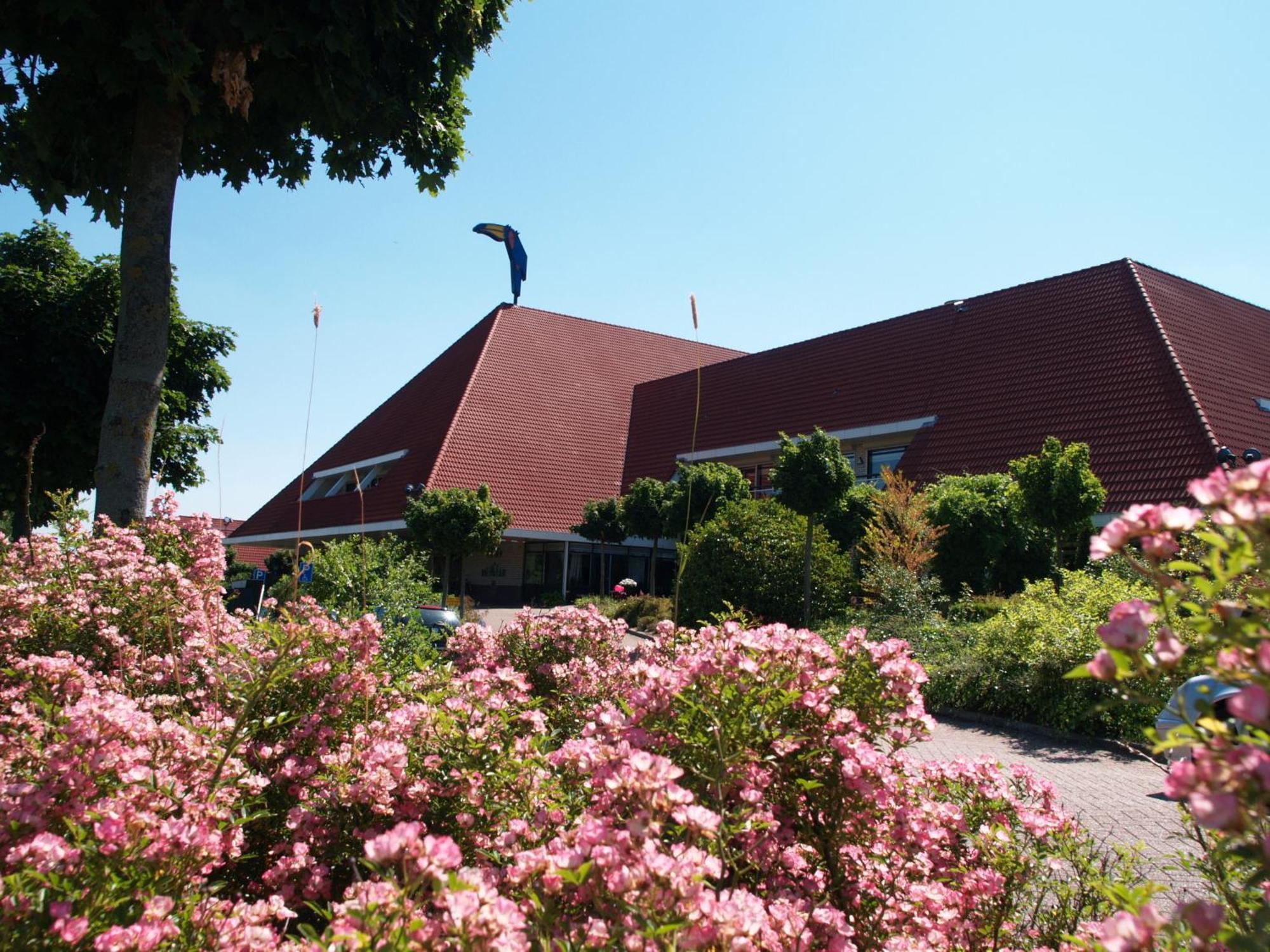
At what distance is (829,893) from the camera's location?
2150 millimetres

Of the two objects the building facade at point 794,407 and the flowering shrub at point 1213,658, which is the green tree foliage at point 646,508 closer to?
the building facade at point 794,407

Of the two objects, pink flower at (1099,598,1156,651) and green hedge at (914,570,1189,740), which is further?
green hedge at (914,570,1189,740)

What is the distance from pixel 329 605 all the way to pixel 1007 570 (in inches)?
573

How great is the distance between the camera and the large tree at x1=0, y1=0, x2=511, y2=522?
19.8 ft

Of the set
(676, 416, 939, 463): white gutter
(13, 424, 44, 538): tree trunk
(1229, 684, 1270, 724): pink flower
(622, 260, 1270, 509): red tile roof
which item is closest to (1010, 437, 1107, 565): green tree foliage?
(622, 260, 1270, 509): red tile roof

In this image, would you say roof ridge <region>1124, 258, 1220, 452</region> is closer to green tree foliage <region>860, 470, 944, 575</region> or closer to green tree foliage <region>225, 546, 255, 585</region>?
green tree foliage <region>860, 470, 944, 575</region>

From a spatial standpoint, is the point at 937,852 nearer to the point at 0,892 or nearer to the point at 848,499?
the point at 0,892

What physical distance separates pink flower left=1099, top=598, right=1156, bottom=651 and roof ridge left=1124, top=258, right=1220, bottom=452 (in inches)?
758

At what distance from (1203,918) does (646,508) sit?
23.6 metres

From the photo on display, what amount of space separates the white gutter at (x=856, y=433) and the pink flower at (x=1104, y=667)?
20515 millimetres

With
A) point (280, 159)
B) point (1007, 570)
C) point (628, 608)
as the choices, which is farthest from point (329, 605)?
point (628, 608)

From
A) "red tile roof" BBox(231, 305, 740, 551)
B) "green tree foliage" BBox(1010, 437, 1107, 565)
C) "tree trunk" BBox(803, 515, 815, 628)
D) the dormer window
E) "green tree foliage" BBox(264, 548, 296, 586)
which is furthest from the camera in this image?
the dormer window

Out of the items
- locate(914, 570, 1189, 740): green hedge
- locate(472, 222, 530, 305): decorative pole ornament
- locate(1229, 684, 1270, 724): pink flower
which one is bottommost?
locate(914, 570, 1189, 740): green hedge

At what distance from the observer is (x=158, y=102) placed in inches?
240
